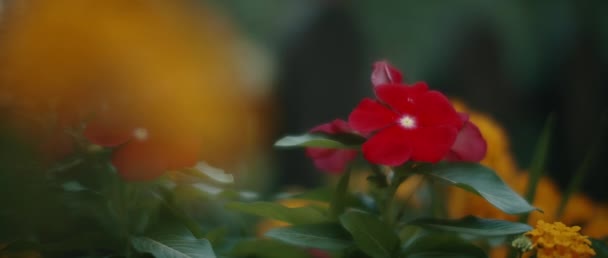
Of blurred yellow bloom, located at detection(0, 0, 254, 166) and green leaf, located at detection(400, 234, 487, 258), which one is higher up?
blurred yellow bloom, located at detection(0, 0, 254, 166)

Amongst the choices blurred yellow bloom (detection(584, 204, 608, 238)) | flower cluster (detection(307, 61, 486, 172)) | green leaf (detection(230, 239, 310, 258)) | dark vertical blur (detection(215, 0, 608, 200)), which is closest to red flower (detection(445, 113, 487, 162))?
flower cluster (detection(307, 61, 486, 172))

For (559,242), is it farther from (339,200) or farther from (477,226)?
(339,200)

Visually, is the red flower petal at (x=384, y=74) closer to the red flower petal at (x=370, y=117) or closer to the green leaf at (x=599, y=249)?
the red flower petal at (x=370, y=117)

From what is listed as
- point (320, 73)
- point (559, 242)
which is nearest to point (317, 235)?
point (559, 242)

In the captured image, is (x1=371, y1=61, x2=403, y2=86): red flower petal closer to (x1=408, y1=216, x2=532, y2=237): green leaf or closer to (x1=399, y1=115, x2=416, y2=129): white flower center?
(x1=399, y1=115, x2=416, y2=129): white flower center

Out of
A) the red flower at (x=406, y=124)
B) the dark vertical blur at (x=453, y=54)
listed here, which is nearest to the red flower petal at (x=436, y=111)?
the red flower at (x=406, y=124)

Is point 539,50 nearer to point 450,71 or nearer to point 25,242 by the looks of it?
point 450,71
